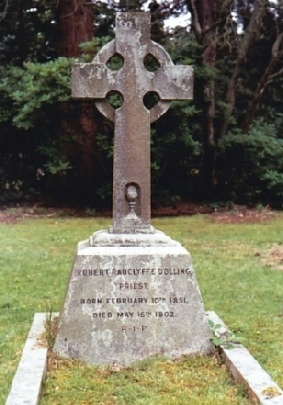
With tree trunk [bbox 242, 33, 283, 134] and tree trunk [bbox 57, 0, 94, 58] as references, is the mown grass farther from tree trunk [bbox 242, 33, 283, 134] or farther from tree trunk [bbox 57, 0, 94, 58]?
tree trunk [bbox 57, 0, 94, 58]

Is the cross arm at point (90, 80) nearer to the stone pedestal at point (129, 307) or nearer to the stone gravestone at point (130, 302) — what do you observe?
the stone gravestone at point (130, 302)

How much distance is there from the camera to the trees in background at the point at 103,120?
52.0ft

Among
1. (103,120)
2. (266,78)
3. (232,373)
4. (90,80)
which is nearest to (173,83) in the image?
(90,80)

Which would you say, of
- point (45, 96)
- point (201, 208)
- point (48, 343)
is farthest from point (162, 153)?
point (48, 343)

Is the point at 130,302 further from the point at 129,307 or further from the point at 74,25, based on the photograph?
the point at 74,25

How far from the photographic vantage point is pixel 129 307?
5.30 m

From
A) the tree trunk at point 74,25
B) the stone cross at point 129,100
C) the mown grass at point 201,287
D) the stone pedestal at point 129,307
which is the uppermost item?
the tree trunk at point 74,25

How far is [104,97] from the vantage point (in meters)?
5.68

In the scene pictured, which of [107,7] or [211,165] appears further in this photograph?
[107,7]

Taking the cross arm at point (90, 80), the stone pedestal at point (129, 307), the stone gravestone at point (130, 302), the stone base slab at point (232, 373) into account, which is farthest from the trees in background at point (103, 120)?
the stone base slab at point (232, 373)

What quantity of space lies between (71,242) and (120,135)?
241 inches

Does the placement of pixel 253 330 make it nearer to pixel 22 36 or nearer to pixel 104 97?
pixel 104 97

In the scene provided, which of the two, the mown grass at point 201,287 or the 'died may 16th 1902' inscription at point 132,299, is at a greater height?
the 'died may 16th 1902' inscription at point 132,299

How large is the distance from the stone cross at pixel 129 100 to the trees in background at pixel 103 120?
30.9ft
